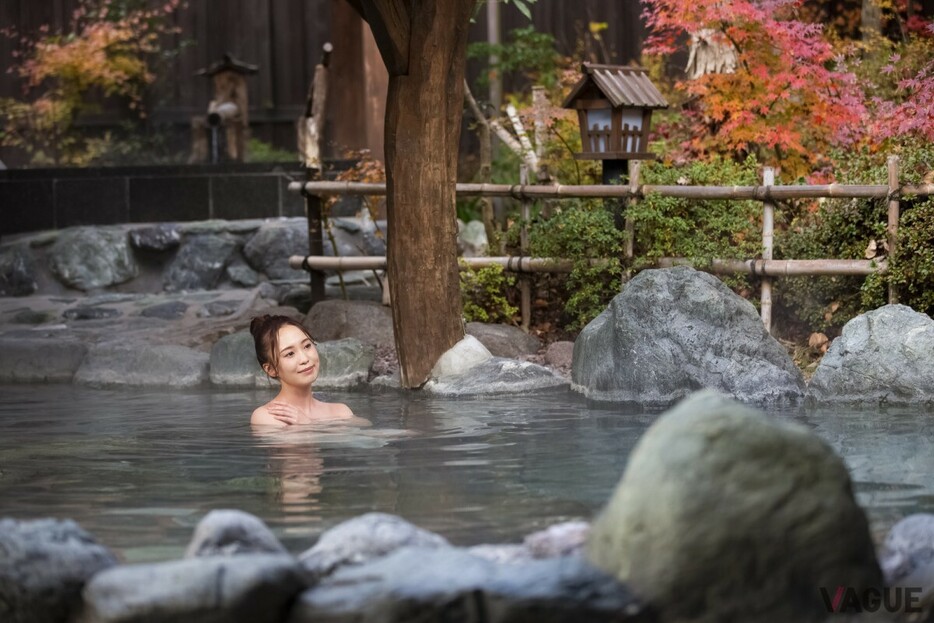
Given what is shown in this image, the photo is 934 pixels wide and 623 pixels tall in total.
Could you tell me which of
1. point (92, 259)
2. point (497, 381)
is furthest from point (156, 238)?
point (497, 381)

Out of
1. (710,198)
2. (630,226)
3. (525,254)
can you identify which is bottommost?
(525,254)

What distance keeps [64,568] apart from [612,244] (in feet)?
21.0

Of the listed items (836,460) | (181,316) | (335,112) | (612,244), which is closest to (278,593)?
(836,460)

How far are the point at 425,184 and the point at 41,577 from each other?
16.0 feet

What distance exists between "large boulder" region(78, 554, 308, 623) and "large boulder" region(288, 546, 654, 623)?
0.33 feet

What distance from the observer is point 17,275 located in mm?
12508

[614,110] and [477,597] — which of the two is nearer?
[477,597]

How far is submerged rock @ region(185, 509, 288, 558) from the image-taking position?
3791mm

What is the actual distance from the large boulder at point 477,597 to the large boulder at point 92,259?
379 inches

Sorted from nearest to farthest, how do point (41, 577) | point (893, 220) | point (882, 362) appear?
point (41, 577) < point (882, 362) < point (893, 220)

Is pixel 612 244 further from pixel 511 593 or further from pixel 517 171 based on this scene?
pixel 511 593

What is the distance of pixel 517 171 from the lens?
1272 centimetres

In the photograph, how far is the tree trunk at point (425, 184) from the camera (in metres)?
8.02

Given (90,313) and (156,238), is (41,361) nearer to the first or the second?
(90,313)
